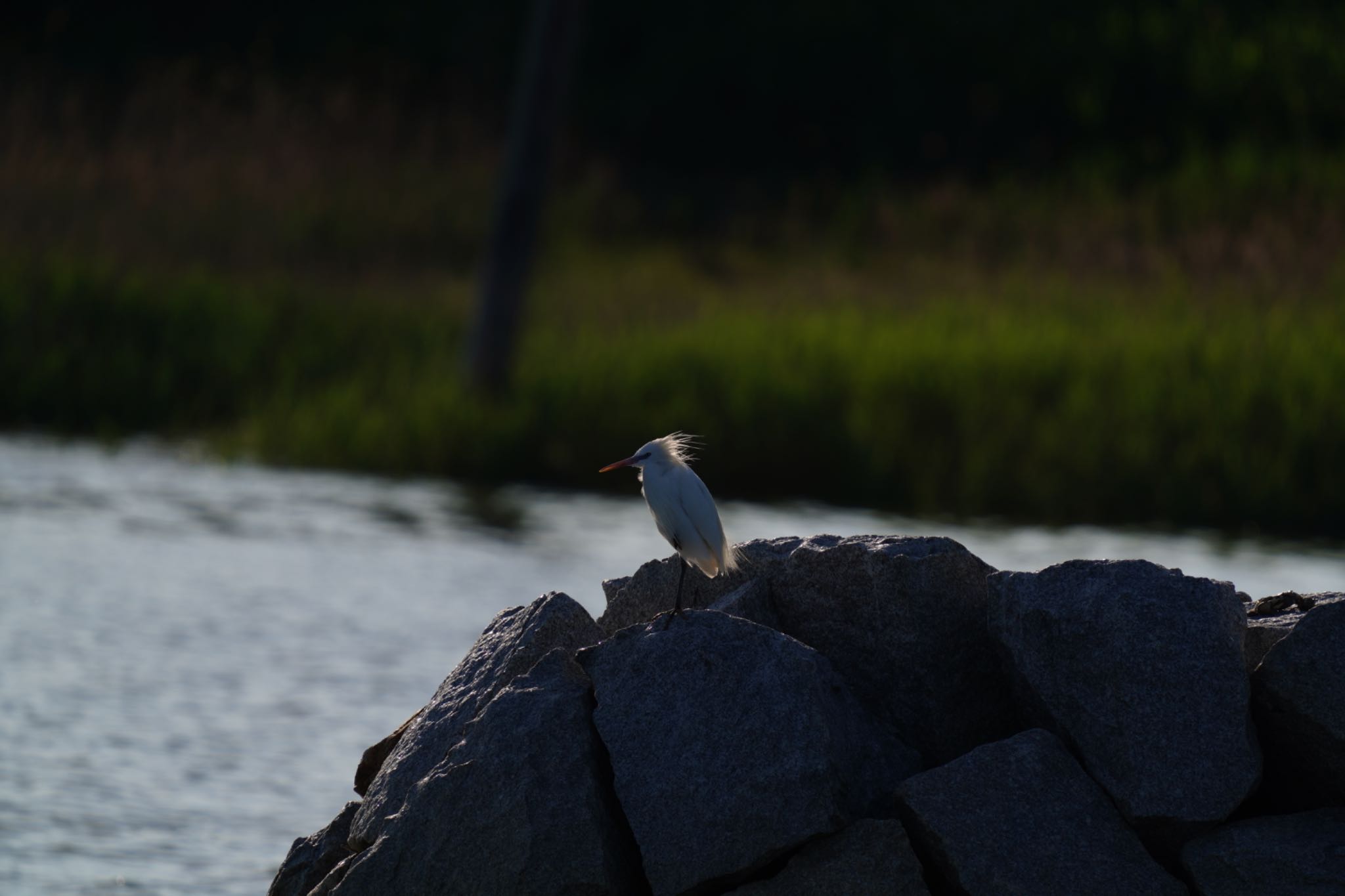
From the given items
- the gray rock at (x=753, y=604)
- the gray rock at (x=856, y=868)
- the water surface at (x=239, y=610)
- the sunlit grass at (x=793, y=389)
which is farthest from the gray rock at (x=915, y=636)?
the sunlit grass at (x=793, y=389)

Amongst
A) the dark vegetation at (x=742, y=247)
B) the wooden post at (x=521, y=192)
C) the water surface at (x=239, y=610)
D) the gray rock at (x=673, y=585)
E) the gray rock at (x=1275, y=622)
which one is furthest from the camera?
the wooden post at (x=521, y=192)

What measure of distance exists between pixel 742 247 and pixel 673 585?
1315cm

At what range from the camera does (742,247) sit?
17.8 m

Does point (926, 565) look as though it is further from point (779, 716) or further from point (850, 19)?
point (850, 19)

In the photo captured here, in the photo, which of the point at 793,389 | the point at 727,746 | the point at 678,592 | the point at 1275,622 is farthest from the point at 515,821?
the point at 793,389

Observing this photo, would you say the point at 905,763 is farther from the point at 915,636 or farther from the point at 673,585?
the point at 673,585

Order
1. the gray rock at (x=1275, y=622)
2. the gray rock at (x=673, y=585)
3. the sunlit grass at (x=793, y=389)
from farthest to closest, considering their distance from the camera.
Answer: the sunlit grass at (x=793, y=389) < the gray rock at (x=673, y=585) < the gray rock at (x=1275, y=622)

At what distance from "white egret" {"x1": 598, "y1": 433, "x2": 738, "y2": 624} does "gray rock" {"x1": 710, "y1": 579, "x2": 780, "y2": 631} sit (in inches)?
3.5

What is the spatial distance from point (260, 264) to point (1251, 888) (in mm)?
12608

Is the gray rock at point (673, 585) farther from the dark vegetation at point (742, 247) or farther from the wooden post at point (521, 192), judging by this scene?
the wooden post at point (521, 192)

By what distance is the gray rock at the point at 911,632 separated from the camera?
14.4ft

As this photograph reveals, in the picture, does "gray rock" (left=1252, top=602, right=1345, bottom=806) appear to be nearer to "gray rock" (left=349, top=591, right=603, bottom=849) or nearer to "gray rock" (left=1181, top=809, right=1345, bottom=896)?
"gray rock" (left=1181, top=809, right=1345, bottom=896)

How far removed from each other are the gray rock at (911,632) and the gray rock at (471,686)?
0.52 m

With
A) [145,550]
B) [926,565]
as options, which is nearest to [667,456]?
[926,565]
